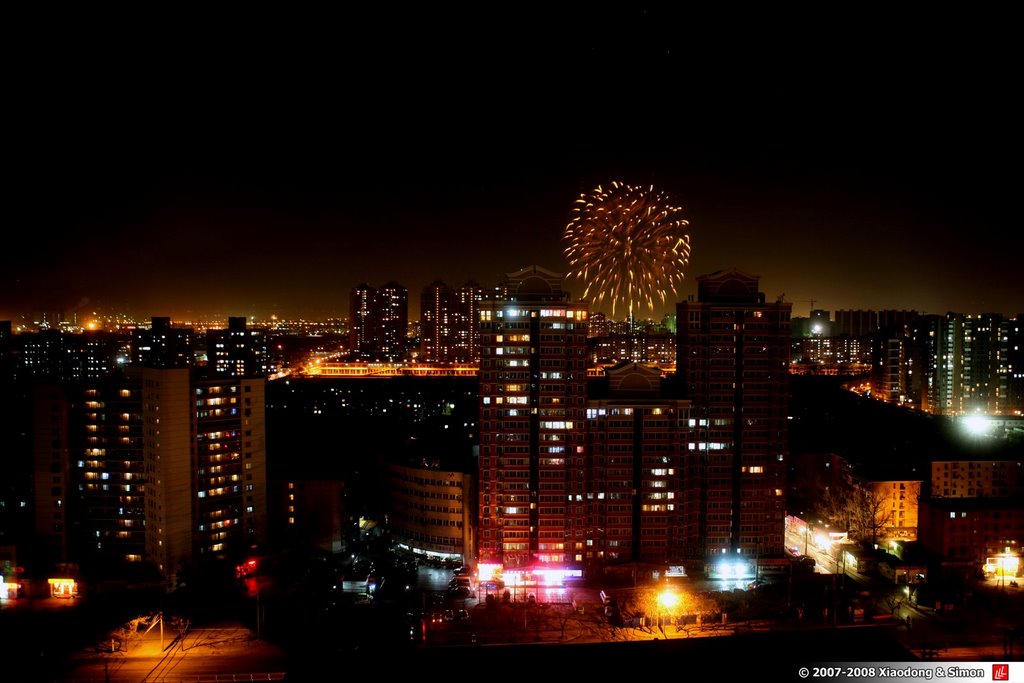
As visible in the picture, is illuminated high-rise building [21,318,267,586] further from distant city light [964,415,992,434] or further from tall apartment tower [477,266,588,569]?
distant city light [964,415,992,434]

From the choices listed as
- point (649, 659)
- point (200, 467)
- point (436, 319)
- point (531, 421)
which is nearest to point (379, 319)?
point (436, 319)

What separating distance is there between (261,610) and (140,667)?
7.80 feet

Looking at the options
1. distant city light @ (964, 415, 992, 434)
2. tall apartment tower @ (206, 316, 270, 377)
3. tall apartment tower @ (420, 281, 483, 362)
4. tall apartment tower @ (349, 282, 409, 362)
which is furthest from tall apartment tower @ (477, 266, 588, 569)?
tall apartment tower @ (349, 282, 409, 362)

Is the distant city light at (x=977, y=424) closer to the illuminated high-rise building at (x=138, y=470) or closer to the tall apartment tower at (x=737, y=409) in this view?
the tall apartment tower at (x=737, y=409)

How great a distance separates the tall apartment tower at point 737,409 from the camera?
611 inches

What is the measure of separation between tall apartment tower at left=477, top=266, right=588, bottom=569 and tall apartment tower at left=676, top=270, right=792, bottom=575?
2.50 meters

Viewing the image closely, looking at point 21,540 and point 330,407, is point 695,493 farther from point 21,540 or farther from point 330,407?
point 330,407

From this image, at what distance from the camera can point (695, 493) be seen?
51.4 feet

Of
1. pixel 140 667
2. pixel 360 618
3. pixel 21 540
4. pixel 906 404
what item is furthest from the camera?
pixel 906 404

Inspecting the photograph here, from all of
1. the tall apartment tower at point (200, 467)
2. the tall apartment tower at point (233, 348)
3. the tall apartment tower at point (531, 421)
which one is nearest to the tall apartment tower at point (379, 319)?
the tall apartment tower at point (233, 348)

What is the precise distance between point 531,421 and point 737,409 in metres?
4.25

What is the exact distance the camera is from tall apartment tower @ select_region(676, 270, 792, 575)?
15.5 m

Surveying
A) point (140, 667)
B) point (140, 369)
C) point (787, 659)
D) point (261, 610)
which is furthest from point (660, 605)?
point (140, 369)

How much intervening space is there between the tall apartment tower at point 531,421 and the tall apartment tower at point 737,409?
2.50m
